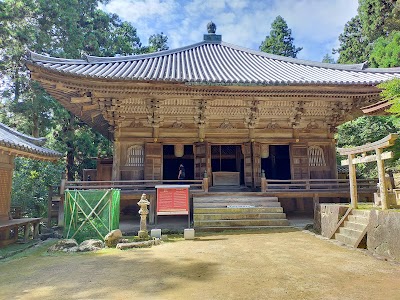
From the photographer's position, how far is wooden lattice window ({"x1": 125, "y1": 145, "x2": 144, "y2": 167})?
12.2 meters

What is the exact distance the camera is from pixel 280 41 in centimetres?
3381

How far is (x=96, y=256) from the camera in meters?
6.16

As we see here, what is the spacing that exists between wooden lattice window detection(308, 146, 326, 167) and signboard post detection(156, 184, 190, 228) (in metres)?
6.73

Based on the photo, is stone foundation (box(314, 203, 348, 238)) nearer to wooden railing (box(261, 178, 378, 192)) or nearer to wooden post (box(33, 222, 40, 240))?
wooden railing (box(261, 178, 378, 192))

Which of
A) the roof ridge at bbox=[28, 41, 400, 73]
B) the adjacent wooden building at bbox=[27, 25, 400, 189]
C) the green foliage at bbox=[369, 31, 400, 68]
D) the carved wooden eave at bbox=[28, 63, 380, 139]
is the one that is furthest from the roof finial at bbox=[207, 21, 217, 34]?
the green foliage at bbox=[369, 31, 400, 68]

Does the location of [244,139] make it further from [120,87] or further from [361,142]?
[361,142]

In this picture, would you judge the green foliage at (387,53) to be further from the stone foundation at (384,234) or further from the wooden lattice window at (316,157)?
the stone foundation at (384,234)

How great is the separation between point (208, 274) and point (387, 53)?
74.3ft

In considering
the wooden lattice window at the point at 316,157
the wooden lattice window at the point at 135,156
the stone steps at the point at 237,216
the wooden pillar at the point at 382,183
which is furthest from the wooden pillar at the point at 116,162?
the wooden pillar at the point at 382,183

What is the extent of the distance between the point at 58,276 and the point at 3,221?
19.4 ft

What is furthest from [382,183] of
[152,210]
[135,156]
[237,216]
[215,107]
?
[135,156]

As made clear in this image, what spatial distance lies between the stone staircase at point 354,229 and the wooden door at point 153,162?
7.39 meters

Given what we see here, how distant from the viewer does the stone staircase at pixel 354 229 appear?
21.1ft

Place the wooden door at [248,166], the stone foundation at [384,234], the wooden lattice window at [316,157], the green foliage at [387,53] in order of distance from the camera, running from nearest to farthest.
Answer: the stone foundation at [384,234]
the wooden door at [248,166]
the wooden lattice window at [316,157]
the green foliage at [387,53]
